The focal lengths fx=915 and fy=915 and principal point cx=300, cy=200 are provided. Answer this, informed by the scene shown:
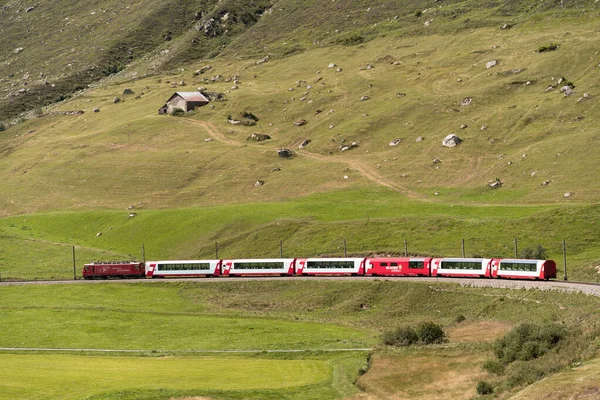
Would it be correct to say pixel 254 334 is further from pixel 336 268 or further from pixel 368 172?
pixel 368 172

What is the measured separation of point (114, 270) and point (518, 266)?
200 feet

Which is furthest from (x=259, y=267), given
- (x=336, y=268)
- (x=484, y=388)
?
(x=484, y=388)

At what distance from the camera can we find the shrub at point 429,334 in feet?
241

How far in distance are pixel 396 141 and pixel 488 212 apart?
4613cm

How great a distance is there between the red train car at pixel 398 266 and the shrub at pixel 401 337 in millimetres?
35784

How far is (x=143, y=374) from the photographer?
210ft

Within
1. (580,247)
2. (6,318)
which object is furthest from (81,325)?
(580,247)

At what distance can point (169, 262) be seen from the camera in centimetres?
13050

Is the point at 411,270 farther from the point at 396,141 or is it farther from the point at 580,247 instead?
the point at 396,141

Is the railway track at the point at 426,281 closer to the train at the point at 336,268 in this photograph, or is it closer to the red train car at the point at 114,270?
the train at the point at 336,268

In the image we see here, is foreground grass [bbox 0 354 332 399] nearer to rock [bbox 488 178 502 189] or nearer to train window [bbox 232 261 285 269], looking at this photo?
train window [bbox 232 261 285 269]

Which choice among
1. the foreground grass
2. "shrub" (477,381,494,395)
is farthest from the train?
"shrub" (477,381,494,395)

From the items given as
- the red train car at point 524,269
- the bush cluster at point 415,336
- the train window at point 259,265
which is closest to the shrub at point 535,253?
the red train car at point 524,269

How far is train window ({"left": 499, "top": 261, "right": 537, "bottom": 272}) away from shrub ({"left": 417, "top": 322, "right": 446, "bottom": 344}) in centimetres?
2814
